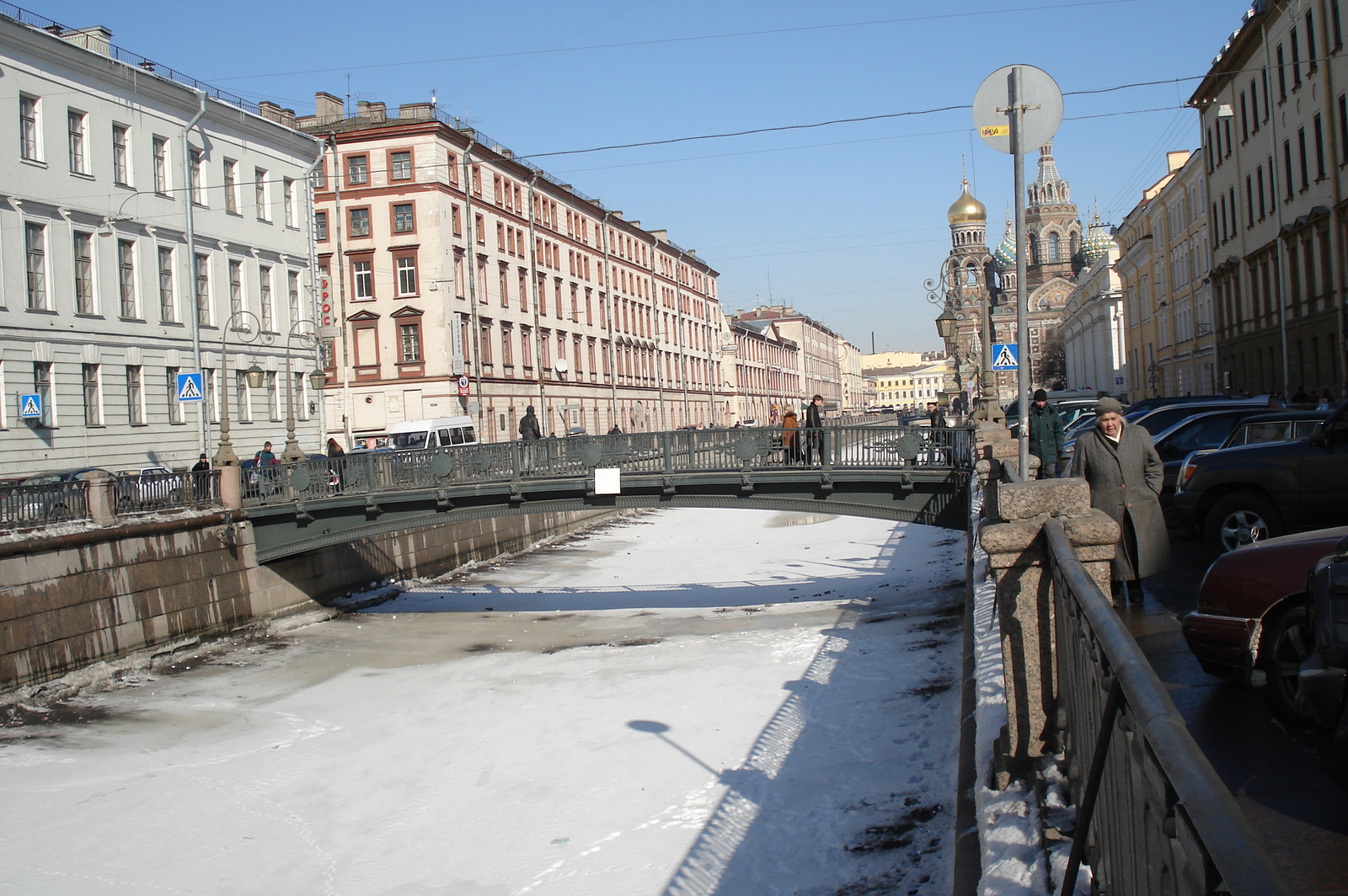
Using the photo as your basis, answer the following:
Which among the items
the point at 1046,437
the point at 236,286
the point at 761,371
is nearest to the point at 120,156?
the point at 236,286

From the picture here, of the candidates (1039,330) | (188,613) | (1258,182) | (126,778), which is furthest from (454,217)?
(1039,330)

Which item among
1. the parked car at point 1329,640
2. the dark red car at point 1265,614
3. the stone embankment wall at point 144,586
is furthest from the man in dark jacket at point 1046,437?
the stone embankment wall at point 144,586

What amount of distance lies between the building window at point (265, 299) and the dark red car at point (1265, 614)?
36.1 meters

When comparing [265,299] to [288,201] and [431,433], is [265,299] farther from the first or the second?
[431,433]

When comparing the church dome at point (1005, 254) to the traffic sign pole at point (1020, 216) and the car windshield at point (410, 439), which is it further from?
the traffic sign pole at point (1020, 216)

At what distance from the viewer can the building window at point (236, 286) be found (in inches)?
1432

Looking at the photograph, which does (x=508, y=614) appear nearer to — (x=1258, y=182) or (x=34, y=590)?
(x=34, y=590)

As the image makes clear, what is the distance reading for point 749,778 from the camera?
1357cm

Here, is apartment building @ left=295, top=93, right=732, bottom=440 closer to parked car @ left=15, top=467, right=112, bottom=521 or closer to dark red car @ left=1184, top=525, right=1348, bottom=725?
parked car @ left=15, top=467, right=112, bottom=521

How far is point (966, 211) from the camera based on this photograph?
97.2 meters

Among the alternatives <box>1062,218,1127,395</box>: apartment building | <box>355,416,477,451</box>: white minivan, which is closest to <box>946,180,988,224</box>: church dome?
<box>1062,218,1127,395</box>: apartment building

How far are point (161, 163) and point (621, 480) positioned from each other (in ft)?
65.7

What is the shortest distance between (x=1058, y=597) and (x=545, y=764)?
1120 cm

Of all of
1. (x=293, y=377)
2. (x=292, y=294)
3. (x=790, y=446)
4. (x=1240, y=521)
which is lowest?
(x=1240, y=521)
